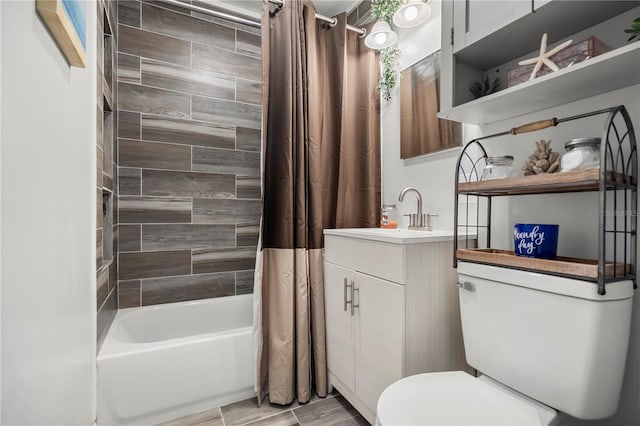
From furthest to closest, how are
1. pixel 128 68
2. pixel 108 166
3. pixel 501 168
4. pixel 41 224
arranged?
pixel 128 68 → pixel 108 166 → pixel 501 168 → pixel 41 224

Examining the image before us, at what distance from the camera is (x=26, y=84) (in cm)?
42

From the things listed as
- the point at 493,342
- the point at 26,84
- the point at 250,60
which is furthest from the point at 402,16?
the point at 26,84

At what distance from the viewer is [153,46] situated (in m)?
2.17

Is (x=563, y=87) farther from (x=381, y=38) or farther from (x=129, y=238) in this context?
(x=129, y=238)

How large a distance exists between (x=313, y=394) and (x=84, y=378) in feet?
4.57

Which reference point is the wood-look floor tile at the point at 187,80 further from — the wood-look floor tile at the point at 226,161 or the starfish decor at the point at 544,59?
the starfish decor at the point at 544,59

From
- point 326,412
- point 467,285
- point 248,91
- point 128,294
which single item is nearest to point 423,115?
point 467,285

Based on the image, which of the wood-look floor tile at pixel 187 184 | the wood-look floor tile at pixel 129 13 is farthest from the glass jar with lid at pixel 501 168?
the wood-look floor tile at pixel 129 13

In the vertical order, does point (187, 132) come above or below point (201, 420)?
above

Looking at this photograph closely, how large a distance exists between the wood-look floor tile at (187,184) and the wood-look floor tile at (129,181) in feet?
0.10

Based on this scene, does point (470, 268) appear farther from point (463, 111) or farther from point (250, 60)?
point (250, 60)

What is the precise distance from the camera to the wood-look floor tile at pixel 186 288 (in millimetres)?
2178

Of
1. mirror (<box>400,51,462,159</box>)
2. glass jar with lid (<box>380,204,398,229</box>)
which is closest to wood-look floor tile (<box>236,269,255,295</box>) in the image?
glass jar with lid (<box>380,204,398,229</box>)

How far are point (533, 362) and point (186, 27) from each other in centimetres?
281
